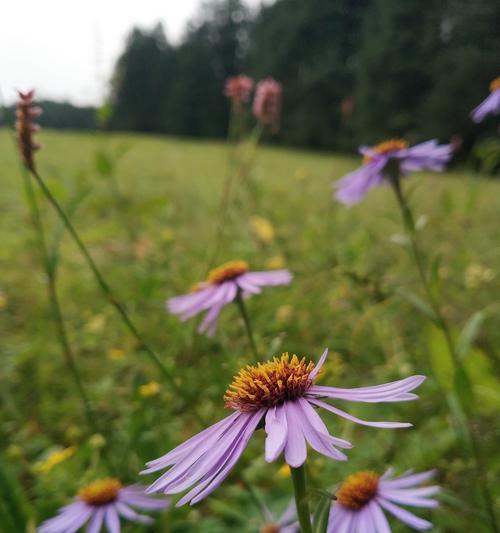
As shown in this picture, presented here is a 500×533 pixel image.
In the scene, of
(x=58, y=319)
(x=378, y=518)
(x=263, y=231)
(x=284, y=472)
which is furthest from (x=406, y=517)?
(x=263, y=231)

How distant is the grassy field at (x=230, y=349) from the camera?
2.30 feet

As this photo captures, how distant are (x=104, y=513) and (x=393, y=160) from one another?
612 mm

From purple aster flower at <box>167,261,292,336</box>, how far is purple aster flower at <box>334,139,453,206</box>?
226mm

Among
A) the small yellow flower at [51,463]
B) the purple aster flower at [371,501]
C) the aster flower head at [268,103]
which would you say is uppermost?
the aster flower head at [268,103]

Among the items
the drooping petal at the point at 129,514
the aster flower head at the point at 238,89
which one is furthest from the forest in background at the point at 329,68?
the drooping petal at the point at 129,514

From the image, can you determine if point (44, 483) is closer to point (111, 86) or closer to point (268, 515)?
point (268, 515)

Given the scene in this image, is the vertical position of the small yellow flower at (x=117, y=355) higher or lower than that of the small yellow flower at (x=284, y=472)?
lower

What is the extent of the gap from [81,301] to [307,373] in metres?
1.21

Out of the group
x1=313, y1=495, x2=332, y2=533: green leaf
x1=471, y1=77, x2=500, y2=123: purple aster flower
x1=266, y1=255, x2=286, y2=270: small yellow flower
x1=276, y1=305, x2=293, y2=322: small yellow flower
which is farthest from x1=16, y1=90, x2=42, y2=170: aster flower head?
x1=266, y1=255, x2=286, y2=270: small yellow flower

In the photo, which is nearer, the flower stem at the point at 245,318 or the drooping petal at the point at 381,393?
the drooping petal at the point at 381,393

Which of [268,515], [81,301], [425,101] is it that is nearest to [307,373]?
[268,515]

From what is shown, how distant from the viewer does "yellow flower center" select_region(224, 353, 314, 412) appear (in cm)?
38

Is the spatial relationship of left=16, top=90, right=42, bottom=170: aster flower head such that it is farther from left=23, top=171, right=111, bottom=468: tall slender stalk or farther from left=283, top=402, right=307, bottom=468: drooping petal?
left=283, top=402, right=307, bottom=468: drooping petal

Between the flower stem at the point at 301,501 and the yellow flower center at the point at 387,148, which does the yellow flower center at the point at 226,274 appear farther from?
the flower stem at the point at 301,501
